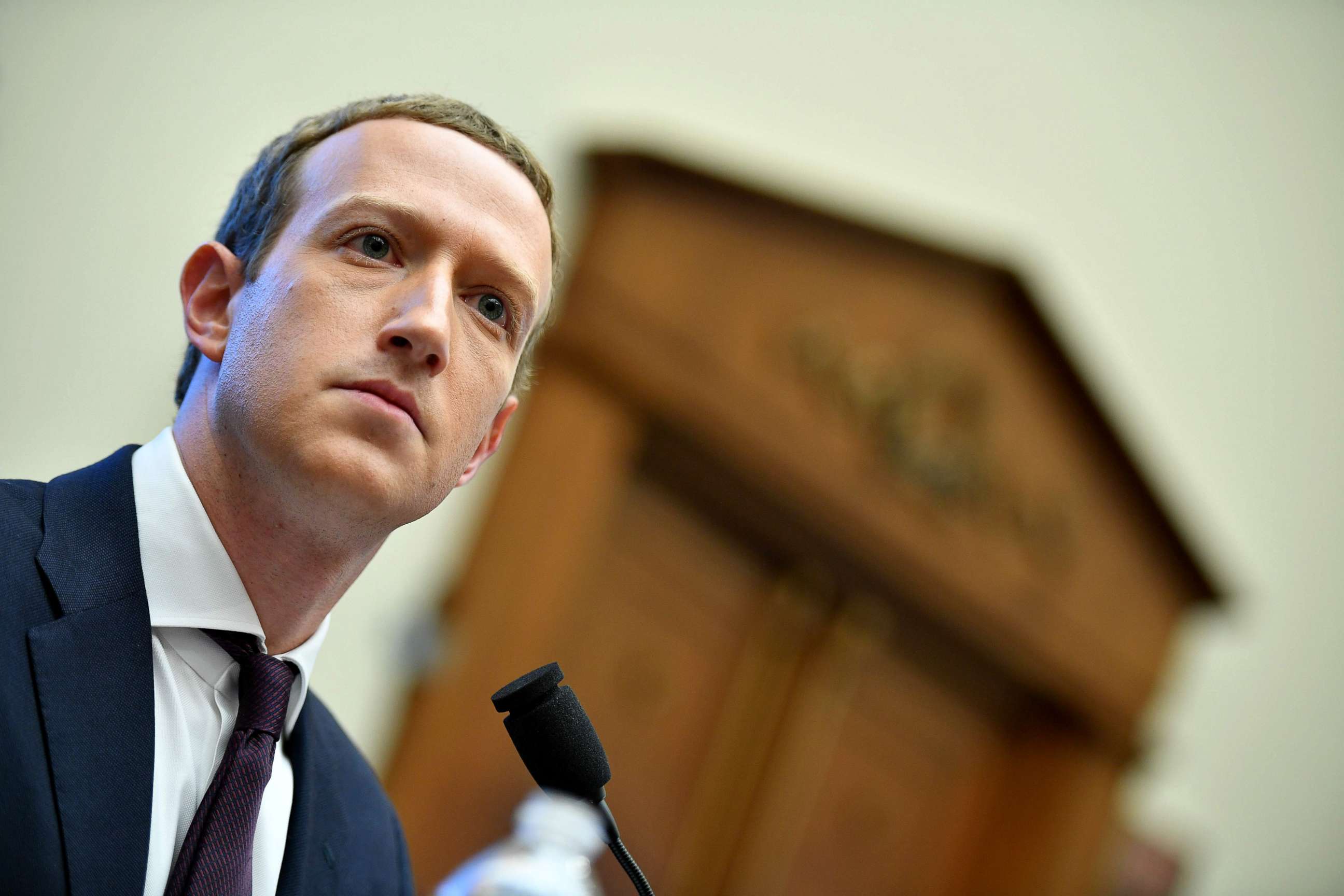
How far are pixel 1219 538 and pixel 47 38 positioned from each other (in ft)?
16.2

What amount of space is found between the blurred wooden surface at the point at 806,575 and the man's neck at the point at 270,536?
1838 millimetres

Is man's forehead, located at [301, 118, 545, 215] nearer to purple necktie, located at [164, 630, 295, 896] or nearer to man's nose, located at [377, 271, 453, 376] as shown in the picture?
man's nose, located at [377, 271, 453, 376]

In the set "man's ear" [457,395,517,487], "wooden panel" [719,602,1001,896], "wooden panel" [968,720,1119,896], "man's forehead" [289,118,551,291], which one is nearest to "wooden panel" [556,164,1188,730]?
"wooden panel" [968,720,1119,896]

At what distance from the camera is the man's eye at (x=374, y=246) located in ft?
3.05

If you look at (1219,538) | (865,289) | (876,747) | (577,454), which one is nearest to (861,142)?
(865,289)

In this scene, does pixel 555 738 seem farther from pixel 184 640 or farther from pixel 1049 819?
pixel 1049 819

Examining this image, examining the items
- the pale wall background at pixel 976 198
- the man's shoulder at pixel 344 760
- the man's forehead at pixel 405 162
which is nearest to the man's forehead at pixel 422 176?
the man's forehead at pixel 405 162

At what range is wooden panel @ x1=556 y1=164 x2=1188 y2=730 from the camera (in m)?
3.09

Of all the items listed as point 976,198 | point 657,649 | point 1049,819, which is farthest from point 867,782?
point 976,198

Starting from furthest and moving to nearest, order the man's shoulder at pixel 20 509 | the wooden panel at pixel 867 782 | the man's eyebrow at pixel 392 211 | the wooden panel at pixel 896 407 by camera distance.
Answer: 1. the wooden panel at pixel 867 782
2. the wooden panel at pixel 896 407
3. the man's eyebrow at pixel 392 211
4. the man's shoulder at pixel 20 509

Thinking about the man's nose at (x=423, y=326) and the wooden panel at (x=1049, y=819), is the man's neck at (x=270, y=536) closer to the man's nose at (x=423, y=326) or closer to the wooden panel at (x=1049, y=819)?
the man's nose at (x=423, y=326)

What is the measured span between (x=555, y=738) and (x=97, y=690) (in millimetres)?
351

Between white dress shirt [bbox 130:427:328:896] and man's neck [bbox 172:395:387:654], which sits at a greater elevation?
man's neck [bbox 172:395:387:654]

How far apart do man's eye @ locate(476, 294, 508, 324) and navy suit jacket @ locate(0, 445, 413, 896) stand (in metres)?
0.34
